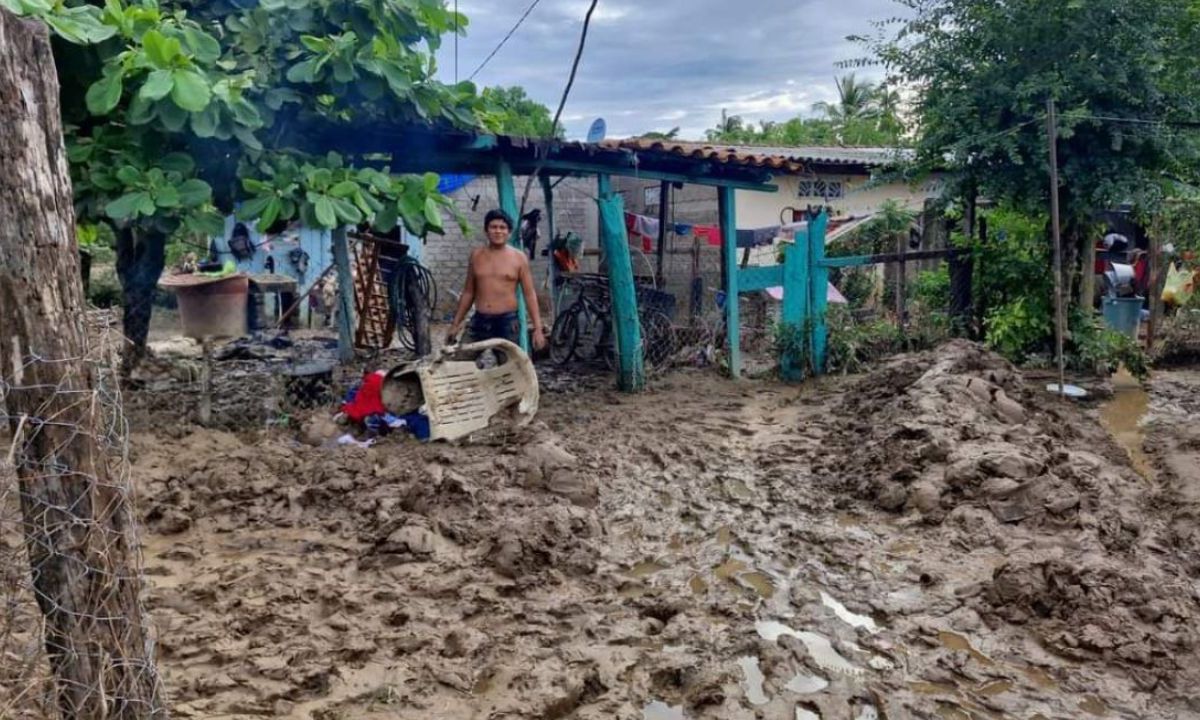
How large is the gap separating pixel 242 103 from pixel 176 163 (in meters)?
0.59

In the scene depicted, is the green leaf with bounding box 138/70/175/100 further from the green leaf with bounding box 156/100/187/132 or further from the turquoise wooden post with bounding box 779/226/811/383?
the turquoise wooden post with bounding box 779/226/811/383

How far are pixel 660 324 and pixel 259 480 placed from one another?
17.4ft

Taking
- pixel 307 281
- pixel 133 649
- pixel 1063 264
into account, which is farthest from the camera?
pixel 307 281

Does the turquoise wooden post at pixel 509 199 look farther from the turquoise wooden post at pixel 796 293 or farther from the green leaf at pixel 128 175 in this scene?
the green leaf at pixel 128 175

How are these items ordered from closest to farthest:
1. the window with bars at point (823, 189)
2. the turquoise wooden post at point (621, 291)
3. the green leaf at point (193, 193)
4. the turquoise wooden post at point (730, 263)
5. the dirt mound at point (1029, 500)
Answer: the dirt mound at point (1029, 500) → the green leaf at point (193, 193) → the turquoise wooden post at point (621, 291) → the turquoise wooden post at point (730, 263) → the window with bars at point (823, 189)

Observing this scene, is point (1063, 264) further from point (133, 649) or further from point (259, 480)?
point (133, 649)

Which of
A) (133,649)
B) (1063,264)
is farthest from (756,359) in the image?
(133,649)

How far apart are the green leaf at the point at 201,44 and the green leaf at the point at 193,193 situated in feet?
2.37

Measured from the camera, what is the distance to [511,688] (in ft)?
10.6

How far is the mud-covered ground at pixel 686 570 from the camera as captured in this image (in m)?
3.23

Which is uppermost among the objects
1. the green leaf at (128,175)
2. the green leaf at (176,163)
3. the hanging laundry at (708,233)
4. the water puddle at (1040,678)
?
the green leaf at (176,163)

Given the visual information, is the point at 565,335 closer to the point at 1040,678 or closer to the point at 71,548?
the point at 1040,678

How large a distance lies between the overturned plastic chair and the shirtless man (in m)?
0.38

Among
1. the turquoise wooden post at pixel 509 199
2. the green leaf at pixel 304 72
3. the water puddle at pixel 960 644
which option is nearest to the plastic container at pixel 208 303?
the green leaf at pixel 304 72
